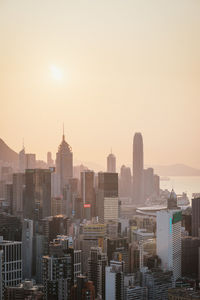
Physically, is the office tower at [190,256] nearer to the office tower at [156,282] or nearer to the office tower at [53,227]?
the office tower at [156,282]

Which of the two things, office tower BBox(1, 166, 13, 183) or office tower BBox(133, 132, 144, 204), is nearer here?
office tower BBox(1, 166, 13, 183)

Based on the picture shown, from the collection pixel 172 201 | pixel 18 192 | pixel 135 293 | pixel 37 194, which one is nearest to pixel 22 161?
pixel 18 192

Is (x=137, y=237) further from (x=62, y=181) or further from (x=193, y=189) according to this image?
(x=62, y=181)

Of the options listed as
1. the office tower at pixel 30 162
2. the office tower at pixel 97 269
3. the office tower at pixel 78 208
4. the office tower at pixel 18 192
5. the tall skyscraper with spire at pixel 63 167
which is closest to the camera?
the office tower at pixel 97 269

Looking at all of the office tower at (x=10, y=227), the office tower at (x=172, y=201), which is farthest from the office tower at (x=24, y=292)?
the office tower at (x=172, y=201)

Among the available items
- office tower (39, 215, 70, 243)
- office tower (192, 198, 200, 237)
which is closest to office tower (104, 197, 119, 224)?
office tower (39, 215, 70, 243)

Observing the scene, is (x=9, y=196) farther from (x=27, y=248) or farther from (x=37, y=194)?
(x=27, y=248)

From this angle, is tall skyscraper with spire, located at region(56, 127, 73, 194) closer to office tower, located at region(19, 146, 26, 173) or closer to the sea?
office tower, located at region(19, 146, 26, 173)
